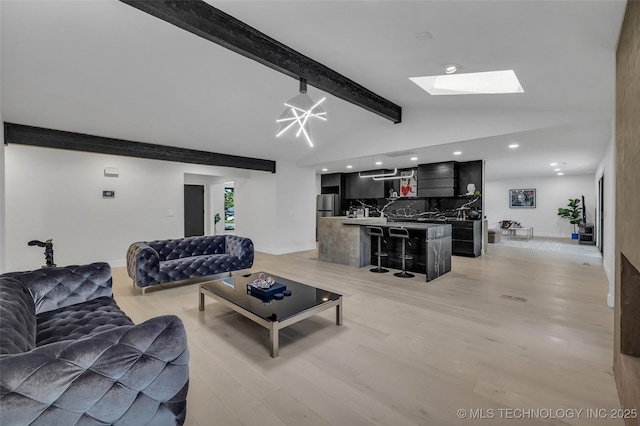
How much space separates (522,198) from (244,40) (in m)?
12.8

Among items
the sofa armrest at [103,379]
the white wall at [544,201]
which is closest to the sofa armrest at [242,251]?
the sofa armrest at [103,379]

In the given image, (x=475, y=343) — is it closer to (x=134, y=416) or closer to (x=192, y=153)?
(x=134, y=416)

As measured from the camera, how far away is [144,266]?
4102 millimetres

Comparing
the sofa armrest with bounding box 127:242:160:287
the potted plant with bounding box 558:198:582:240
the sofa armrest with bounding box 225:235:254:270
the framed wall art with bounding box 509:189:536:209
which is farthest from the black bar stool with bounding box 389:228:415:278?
the framed wall art with bounding box 509:189:536:209

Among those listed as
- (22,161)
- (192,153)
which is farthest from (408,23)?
(22,161)

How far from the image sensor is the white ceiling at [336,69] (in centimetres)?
230

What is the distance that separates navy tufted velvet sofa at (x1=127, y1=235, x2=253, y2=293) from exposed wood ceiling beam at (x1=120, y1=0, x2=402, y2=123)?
309cm

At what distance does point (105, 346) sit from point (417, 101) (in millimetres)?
5064

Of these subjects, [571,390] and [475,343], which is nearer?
[571,390]

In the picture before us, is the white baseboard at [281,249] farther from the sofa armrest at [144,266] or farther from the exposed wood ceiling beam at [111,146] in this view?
the sofa armrest at [144,266]

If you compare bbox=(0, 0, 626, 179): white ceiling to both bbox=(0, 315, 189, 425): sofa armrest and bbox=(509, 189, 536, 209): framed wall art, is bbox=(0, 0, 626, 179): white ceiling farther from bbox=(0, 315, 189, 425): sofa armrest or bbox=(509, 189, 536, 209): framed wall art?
bbox=(509, 189, 536, 209): framed wall art

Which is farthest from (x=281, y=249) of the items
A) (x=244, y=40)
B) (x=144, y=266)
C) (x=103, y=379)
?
(x=103, y=379)

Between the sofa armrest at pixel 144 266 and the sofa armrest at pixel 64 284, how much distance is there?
4.39 feet

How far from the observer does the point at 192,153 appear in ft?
20.8
